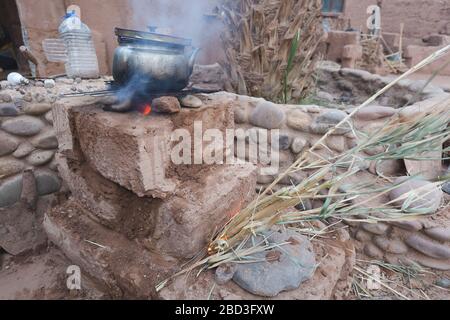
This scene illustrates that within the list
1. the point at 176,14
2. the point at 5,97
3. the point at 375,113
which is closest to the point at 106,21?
the point at 176,14

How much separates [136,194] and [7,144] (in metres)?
1.03

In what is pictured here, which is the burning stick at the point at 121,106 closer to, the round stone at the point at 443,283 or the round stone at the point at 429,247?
the round stone at the point at 429,247

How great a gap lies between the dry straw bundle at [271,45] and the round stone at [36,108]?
1.45 meters

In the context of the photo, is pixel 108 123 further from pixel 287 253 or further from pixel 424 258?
pixel 424 258

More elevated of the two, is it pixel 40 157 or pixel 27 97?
pixel 27 97

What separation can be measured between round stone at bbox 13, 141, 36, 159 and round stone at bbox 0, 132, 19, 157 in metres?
0.03

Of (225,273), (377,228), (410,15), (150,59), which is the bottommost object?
(377,228)

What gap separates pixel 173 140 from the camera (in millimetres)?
1356

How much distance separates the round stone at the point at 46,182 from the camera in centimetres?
192

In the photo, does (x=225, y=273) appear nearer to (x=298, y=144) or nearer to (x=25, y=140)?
A: (x=298, y=144)

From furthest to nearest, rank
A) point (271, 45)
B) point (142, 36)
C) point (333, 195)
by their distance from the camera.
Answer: point (271, 45), point (142, 36), point (333, 195)

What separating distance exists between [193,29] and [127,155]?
2.14 metres

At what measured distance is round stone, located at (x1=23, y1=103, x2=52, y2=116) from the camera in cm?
182

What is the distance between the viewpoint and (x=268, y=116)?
6.47ft
